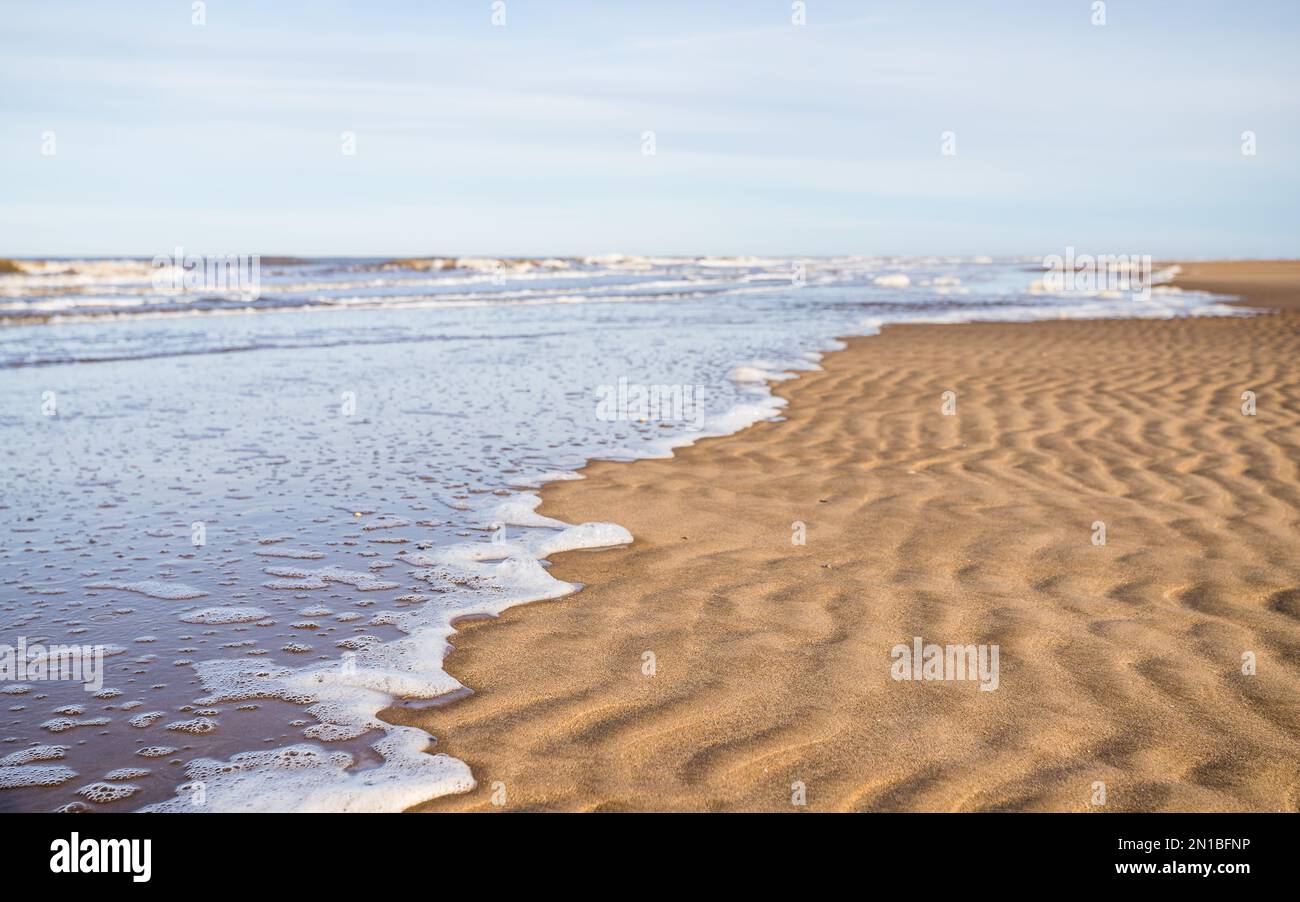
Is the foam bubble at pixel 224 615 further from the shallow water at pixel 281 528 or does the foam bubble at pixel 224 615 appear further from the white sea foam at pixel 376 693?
the white sea foam at pixel 376 693

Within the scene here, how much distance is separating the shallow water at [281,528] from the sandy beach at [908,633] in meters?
0.42

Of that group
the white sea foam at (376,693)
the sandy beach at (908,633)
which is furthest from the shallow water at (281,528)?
the sandy beach at (908,633)

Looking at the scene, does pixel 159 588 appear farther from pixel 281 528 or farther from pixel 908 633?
pixel 908 633

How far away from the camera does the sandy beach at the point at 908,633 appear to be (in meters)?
3.43

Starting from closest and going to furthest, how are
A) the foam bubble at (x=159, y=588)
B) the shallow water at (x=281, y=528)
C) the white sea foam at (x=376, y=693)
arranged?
the white sea foam at (x=376, y=693), the shallow water at (x=281, y=528), the foam bubble at (x=159, y=588)

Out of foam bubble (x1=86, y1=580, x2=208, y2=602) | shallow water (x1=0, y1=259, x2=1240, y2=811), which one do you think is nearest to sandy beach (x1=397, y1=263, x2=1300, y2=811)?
shallow water (x1=0, y1=259, x2=1240, y2=811)

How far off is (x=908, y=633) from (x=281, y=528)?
160 inches

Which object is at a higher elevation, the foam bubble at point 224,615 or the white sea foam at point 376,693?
the foam bubble at point 224,615

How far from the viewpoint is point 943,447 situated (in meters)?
8.68

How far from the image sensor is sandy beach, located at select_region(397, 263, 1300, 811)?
11.3 feet

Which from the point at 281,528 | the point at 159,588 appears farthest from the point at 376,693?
the point at 281,528

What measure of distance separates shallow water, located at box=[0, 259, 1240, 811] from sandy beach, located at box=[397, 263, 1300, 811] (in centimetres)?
42

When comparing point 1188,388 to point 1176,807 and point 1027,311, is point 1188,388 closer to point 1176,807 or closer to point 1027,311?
point 1176,807

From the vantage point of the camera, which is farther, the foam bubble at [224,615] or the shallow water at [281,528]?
the foam bubble at [224,615]
